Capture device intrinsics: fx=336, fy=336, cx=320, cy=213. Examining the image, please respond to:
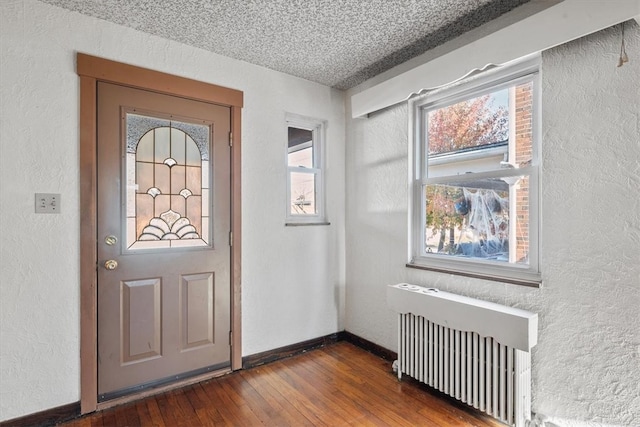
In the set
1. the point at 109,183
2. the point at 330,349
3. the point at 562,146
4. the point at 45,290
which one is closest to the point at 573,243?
the point at 562,146

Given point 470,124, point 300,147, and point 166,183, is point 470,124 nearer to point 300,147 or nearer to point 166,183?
point 300,147

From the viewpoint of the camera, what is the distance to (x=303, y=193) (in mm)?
3160

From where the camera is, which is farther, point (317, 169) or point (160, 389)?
point (317, 169)

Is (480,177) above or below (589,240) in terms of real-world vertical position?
above

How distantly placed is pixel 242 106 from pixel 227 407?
218 cm

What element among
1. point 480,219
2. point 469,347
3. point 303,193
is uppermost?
point 303,193

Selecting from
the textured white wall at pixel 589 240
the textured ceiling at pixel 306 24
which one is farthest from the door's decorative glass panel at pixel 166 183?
the textured white wall at pixel 589 240

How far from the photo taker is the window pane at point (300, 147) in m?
3.10

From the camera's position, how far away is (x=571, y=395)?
1823mm

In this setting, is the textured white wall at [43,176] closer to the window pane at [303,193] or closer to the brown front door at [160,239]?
the brown front door at [160,239]

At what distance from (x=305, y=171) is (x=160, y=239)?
1.38m

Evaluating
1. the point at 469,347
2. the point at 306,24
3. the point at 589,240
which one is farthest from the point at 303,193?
the point at 589,240

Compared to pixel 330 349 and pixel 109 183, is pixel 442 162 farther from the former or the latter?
pixel 109 183

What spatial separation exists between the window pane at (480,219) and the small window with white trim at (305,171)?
3.36ft
